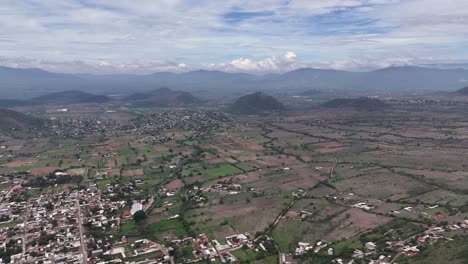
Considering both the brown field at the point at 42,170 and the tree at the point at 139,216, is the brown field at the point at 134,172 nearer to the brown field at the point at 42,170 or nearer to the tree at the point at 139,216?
the brown field at the point at 42,170

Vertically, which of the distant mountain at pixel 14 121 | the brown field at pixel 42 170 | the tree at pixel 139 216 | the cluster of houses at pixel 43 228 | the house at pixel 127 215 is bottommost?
the cluster of houses at pixel 43 228

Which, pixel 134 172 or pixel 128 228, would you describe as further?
pixel 134 172

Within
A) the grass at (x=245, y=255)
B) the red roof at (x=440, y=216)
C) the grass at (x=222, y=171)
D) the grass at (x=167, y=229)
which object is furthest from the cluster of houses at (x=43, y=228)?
the red roof at (x=440, y=216)

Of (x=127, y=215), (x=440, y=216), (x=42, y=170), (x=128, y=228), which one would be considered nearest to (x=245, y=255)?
(x=128, y=228)

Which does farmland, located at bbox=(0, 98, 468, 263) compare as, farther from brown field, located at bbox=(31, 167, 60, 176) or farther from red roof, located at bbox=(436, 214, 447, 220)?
brown field, located at bbox=(31, 167, 60, 176)

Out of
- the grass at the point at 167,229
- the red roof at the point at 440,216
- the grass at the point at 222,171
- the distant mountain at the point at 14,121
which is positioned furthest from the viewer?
the distant mountain at the point at 14,121

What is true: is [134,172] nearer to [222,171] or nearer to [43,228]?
[222,171]

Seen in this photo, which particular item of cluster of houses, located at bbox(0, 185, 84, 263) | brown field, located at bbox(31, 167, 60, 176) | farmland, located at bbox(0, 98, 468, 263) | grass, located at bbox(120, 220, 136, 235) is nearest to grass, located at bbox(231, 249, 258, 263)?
farmland, located at bbox(0, 98, 468, 263)

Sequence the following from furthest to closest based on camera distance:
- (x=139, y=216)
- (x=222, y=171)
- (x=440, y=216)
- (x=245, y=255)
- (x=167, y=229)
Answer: (x=222, y=171) < (x=139, y=216) < (x=440, y=216) < (x=167, y=229) < (x=245, y=255)

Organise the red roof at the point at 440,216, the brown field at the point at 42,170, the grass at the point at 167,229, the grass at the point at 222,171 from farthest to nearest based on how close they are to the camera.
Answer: the brown field at the point at 42,170 → the grass at the point at 222,171 → the red roof at the point at 440,216 → the grass at the point at 167,229
